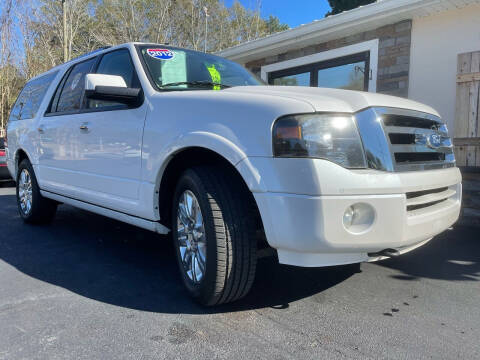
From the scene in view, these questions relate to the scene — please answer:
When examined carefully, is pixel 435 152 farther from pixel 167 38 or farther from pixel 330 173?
pixel 167 38

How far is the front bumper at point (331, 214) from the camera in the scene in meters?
2.03

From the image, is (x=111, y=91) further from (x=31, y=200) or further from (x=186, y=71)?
(x=31, y=200)

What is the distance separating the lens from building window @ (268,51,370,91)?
7014 millimetres

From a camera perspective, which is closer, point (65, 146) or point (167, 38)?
point (65, 146)

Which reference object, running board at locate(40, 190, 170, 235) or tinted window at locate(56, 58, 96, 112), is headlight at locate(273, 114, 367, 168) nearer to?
running board at locate(40, 190, 170, 235)

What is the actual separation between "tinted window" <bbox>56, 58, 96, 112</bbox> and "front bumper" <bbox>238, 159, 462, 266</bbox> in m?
2.58

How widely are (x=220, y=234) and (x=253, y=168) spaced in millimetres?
453

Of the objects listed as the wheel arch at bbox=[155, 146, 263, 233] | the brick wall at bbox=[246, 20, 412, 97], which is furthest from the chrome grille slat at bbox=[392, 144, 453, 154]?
the brick wall at bbox=[246, 20, 412, 97]

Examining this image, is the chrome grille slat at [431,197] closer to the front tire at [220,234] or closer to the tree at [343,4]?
the front tire at [220,234]

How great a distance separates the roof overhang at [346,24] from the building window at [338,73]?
1.39 feet

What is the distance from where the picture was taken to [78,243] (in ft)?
13.9

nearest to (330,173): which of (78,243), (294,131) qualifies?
(294,131)

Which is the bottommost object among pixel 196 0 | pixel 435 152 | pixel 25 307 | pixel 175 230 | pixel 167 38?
pixel 25 307

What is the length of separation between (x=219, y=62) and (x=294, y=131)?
1946 mm
